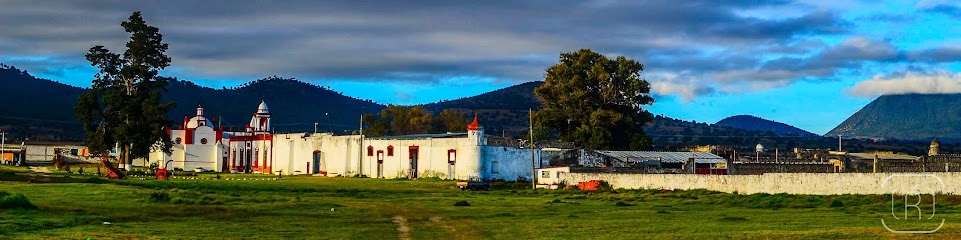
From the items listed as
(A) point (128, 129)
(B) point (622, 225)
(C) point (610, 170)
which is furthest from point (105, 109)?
(B) point (622, 225)

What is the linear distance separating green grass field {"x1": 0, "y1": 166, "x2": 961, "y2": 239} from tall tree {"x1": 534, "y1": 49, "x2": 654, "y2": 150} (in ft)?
147

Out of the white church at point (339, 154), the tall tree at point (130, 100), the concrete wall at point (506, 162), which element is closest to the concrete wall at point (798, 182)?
the concrete wall at point (506, 162)

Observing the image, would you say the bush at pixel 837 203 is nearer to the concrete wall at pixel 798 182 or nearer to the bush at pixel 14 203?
the concrete wall at pixel 798 182

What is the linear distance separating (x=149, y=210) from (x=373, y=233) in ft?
40.9

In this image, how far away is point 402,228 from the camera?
113 feet

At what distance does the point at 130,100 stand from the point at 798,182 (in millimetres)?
67431

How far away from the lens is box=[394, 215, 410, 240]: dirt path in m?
31.2

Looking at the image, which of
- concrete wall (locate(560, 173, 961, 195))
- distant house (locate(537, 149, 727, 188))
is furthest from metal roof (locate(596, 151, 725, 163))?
concrete wall (locate(560, 173, 961, 195))

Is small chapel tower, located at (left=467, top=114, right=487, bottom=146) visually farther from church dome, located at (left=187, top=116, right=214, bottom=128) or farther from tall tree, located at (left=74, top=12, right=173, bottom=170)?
church dome, located at (left=187, top=116, right=214, bottom=128)

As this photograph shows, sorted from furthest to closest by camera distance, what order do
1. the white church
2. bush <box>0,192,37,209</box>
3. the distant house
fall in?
1. the white church
2. the distant house
3. bush <box>0,192,37,209</box>

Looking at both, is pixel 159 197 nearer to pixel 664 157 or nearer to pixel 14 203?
pixel 14 203

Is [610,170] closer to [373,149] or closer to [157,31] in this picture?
[373,149]

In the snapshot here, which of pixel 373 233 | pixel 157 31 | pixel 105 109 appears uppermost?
pixel 157 31

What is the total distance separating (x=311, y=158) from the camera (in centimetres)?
11175
